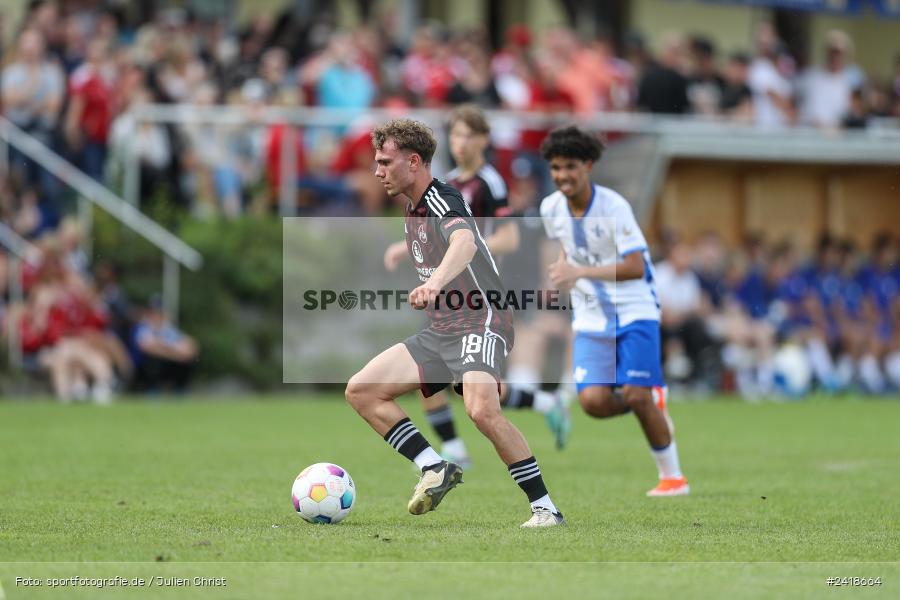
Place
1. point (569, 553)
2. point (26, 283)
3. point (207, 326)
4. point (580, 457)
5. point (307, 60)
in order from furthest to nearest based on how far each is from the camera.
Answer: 1. point (307, 60)
2. point (207, 326)
3. point (26, 283)
4. point (580, 457)
5. point (569, 553)

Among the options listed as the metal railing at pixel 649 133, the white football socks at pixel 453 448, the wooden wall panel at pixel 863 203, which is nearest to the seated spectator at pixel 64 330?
the metal railing at pixel 649 133

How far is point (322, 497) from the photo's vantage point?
798 cm

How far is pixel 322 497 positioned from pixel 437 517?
2.48ft

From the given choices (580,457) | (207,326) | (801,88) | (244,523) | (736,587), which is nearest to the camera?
(736,587)

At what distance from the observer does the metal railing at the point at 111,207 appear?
18922mm

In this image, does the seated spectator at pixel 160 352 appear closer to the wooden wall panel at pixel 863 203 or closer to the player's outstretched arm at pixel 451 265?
the wooden wall panel at pixel 863 203

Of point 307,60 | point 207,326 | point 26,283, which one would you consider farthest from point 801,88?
point 26,283

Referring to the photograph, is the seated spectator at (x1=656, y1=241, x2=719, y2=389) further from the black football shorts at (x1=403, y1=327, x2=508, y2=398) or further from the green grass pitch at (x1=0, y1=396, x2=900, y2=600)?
the black football shorts at (x1=403, y1=327, x2=508, y2=398)

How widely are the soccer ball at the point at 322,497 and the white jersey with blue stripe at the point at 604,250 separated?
2760 mm

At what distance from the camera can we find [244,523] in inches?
312

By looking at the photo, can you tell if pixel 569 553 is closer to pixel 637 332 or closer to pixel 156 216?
pixel 637 332

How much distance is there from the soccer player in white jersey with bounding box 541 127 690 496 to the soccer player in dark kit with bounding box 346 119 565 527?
1.63 metres

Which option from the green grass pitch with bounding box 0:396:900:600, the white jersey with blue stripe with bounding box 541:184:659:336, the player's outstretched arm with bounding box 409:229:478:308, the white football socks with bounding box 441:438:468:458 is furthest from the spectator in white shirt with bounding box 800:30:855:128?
the player's outstretched arm with bounding box 409:229:478:308

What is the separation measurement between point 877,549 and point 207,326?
→ 1406 cm
